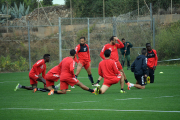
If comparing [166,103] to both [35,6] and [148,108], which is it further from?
[35,6]

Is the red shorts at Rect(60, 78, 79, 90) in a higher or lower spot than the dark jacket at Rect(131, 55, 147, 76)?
lower

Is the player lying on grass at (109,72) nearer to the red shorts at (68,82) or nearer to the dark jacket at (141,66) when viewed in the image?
the red shorts at (68,82)

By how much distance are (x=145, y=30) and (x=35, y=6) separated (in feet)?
129

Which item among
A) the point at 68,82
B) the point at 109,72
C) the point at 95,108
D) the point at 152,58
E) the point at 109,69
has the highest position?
the point at 152,58

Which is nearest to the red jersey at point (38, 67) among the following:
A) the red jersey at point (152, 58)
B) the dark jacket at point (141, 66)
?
the dark jacket at point (141, 66)

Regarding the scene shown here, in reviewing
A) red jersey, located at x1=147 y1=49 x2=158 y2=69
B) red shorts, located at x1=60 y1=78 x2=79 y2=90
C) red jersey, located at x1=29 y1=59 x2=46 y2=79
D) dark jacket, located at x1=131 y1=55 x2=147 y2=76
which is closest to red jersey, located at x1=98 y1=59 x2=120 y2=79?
red shorts, located at x1=60 y1=78 x2=79 y2=90

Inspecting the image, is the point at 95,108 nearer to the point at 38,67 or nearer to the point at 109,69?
the point at 109,69

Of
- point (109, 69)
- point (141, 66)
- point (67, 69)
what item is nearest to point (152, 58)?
point (141, 66)

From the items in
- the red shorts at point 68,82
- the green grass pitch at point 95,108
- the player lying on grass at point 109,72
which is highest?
the player lying on grass at point 109,72

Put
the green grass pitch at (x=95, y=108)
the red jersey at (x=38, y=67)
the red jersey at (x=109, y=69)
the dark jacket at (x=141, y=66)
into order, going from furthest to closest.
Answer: the red jersey at (x=38, y=67), the dark jacket at (x=141, y=66), the red jersey at (x=109, y=69), the green grass pitch at (x=95, y=108)

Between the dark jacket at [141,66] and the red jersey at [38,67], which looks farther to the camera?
the red jersey at [38,67]

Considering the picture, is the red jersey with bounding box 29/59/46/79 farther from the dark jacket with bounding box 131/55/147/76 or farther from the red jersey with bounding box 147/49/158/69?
the red jersey with bounding box 147/49/158/69

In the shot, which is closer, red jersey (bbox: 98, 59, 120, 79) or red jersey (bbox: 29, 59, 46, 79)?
red jersey (bbox: 98, 59, 120, 79)

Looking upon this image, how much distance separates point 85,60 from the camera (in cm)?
1239
